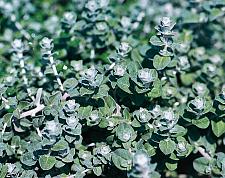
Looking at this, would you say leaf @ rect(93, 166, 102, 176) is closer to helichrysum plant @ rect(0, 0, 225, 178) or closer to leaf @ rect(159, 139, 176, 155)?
helichrysum plant @ rect(0, 0, 225, 178)

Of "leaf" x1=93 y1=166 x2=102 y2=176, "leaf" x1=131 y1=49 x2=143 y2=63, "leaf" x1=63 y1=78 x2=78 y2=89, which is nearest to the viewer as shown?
"leaf" x1=93 y1=166 x2=102 y2=176

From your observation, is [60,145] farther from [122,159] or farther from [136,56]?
[136,56]

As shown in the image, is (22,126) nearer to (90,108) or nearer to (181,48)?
(90,108)

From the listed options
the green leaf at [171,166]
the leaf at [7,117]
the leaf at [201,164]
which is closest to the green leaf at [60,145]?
the leaf at [7,117]

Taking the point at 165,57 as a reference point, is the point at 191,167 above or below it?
below

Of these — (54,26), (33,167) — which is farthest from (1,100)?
(54,26)

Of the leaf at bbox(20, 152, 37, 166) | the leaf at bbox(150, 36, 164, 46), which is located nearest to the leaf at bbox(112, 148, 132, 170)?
the leaf at bbox(20, 152, 37, 166)

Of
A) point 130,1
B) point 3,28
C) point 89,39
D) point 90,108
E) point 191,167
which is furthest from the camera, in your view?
point 130,1

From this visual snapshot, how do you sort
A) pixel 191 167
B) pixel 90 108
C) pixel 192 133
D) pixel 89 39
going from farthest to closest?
1. pixel 89 39
2. pixel 191 167
3. pixel 192 133
4. pixel 90 108
